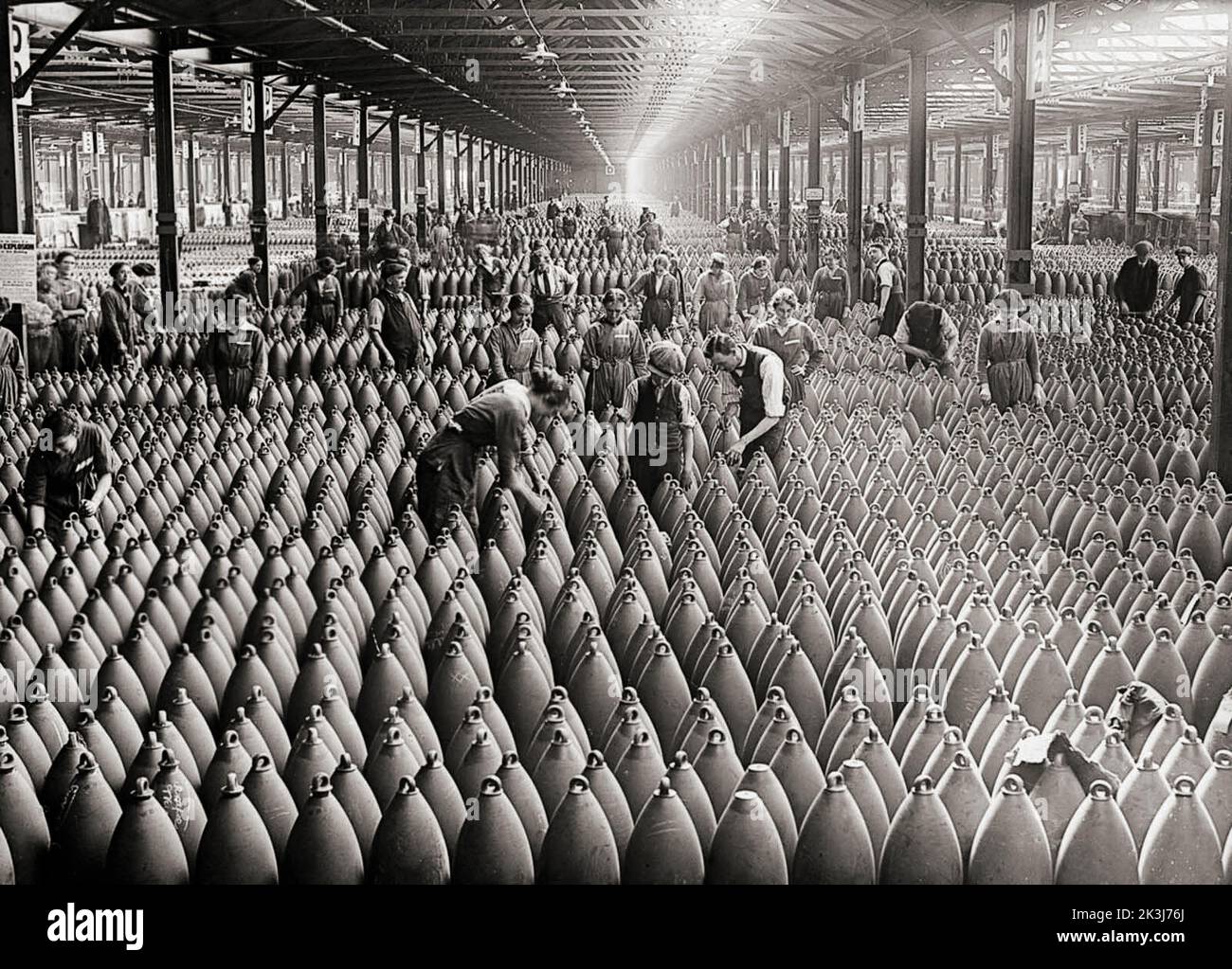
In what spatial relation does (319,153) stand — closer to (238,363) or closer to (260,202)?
(260,202)

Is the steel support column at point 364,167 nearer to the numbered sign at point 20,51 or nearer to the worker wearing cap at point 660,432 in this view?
the numbered sign at point 20,51

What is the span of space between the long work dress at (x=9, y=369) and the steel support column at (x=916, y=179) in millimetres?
8390

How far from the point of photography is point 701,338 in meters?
12.3

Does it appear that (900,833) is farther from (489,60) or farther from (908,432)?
(489,60)

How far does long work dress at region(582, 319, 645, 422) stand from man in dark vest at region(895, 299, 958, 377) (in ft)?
6.62

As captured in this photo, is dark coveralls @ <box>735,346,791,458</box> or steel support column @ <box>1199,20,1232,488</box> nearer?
dark coveralls @ <box>735,346,791,458</box>

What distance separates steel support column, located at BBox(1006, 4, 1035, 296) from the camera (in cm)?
1058

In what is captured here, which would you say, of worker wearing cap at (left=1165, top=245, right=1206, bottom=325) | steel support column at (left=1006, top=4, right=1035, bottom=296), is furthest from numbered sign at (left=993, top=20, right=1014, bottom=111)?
worker wearing cap at (left=1165, top=245, right=1206, bottom=325)

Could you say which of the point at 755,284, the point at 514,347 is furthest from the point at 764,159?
the point at 514,347

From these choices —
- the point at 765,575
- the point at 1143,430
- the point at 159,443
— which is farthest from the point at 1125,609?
the point at 159,443

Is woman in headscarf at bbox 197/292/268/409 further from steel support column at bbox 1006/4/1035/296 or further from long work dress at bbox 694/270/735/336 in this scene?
steel support column at bbox 1006/4/1035/296

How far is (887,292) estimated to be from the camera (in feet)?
44.9

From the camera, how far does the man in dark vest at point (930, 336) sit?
1003cm

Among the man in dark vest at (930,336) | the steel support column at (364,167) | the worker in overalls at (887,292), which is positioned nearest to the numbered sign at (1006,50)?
the worker in overalls at (887,292)
